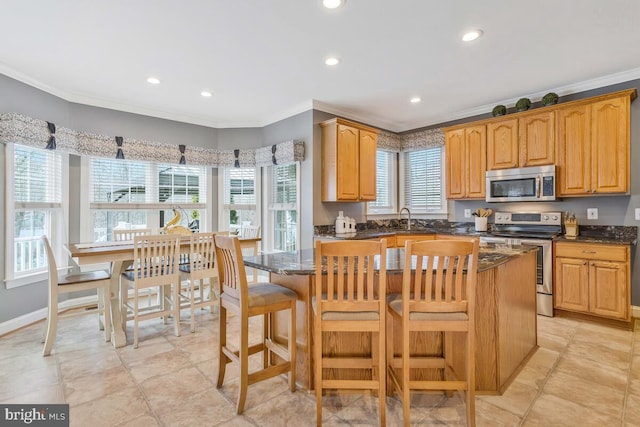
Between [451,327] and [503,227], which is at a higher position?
[503,227]

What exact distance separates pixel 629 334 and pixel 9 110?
650 cm

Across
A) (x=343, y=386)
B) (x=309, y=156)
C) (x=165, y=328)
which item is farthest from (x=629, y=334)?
(x=165, y=328)

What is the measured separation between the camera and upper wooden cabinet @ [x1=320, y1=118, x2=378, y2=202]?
4.24 metres

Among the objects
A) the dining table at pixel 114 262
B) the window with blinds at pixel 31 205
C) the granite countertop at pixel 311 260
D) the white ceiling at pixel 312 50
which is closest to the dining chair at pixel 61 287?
the dining table at pixel 114 262

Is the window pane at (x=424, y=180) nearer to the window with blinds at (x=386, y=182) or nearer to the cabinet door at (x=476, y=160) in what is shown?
the window with blinds at (x=386, y=182)

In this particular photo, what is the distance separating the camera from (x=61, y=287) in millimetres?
2783

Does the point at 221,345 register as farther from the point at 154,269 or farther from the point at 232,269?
the point at 154,269

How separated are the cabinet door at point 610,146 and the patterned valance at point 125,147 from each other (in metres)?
3.32

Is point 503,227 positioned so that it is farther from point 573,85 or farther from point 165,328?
point 165,328

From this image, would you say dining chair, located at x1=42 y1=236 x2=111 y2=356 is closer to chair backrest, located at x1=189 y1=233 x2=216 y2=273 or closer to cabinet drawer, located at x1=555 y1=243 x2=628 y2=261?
chair backrest, located at x1=189 y1=233 x2=216 y2=273

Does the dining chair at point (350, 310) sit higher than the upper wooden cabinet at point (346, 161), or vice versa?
the upper wooden cabinet at point (346, 161)

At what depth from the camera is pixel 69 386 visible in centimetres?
223

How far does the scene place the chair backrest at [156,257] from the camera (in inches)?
115

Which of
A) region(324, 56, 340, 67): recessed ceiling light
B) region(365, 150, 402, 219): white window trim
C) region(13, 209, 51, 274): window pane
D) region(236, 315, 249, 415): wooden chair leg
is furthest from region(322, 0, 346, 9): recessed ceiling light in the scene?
region(13, 209, 51, 274): window pane
